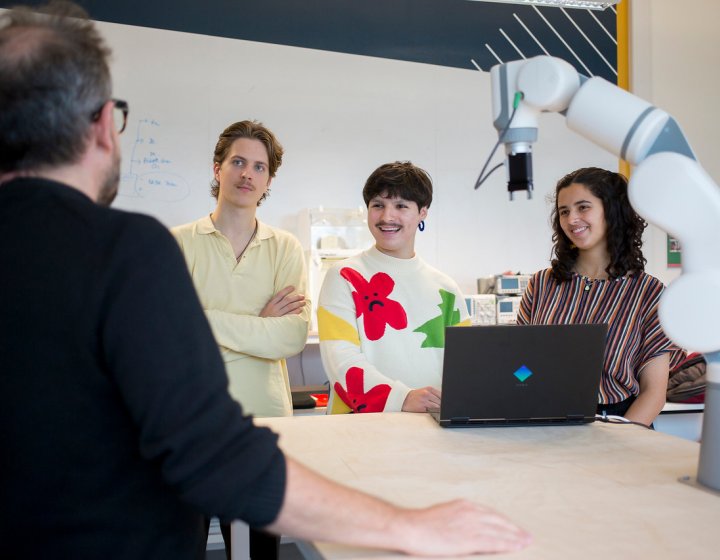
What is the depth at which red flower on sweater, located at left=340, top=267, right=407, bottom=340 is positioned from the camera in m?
1.99

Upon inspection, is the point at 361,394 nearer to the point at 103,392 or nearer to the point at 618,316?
the point at 618,316

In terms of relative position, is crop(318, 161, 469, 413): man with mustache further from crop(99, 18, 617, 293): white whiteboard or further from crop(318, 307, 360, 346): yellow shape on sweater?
crop(99, 18, 617, 293): white whiteboard

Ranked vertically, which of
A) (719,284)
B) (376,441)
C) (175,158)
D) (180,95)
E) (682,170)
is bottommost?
(376,441)

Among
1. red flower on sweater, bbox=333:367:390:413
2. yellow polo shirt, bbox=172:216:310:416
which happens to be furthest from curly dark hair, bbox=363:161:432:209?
red flower on sweater, bbox=333:367:390:413

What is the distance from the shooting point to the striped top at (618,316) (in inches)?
72.1

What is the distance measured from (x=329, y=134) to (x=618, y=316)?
2.88 m

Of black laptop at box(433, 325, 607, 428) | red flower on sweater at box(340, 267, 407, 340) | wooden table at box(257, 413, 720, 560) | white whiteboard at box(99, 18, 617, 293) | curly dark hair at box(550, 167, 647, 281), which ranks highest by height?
white whiteboard at box(99, 18, 617, 293)

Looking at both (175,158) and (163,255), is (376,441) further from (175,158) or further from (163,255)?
(175,158)

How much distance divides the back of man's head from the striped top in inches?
58.8

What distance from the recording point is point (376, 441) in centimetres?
143

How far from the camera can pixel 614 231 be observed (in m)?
1.99

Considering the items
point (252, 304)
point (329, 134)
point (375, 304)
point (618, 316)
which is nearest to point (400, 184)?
point (375, 304)

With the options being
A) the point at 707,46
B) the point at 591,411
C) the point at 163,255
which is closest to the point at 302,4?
the point at 707,46

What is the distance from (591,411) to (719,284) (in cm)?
58
